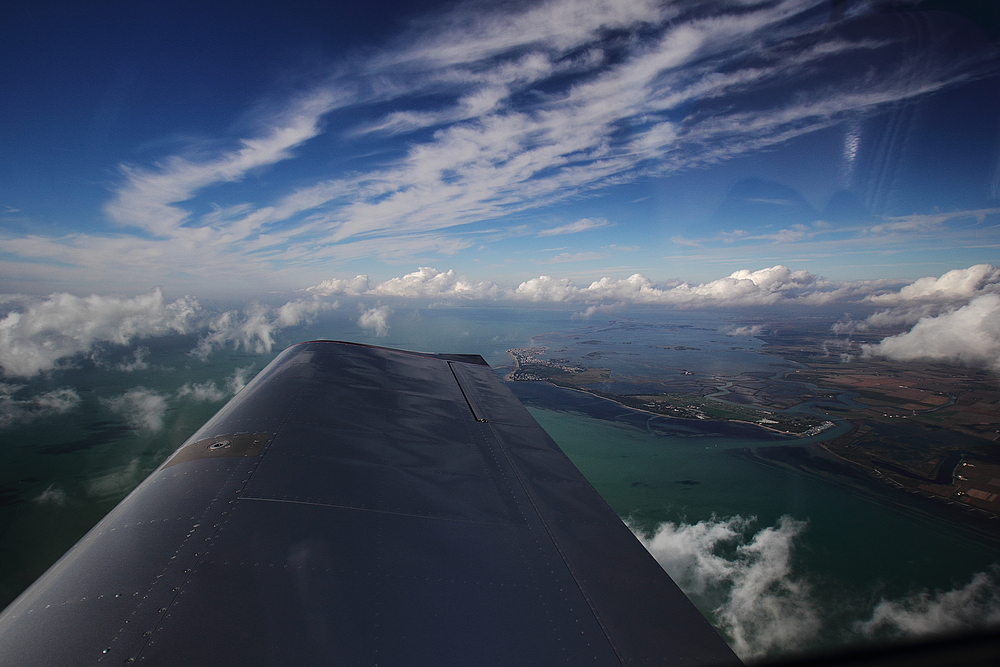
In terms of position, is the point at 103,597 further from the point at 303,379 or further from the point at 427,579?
the point at 303,379

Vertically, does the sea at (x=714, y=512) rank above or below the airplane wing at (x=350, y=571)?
below

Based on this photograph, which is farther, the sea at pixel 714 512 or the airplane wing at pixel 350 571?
the sea at pixel 714 512

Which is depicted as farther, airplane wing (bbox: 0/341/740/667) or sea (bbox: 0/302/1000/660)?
sea (bbox: 0/302/1000/660)

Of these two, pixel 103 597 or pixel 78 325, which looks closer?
pixel 103 597

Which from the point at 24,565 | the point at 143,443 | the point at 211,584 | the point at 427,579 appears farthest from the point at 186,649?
the point at 143,443

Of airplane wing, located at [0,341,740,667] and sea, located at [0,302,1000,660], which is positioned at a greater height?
airplane wing, located at [0,341,740,667]
